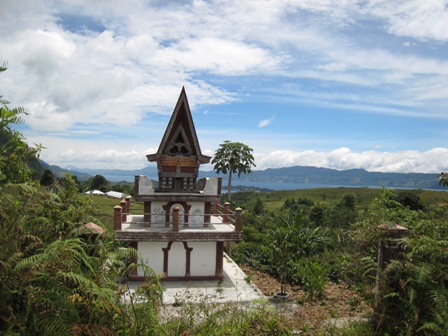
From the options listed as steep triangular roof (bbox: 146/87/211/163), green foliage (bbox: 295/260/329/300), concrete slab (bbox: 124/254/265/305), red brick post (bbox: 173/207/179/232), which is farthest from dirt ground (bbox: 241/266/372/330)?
steep triangular roof (bbox: 146/87/211/163)

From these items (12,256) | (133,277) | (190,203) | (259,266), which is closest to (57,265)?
(12,256)

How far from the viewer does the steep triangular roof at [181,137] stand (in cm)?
1722

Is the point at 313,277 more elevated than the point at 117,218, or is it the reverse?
the point at 117,218

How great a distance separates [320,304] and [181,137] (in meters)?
Answer: 9.65

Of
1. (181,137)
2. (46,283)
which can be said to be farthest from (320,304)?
(46,283)

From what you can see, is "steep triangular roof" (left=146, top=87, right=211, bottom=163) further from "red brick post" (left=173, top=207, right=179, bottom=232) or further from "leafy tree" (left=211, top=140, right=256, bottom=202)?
"leafy tree" (left=211, top=140, right=256, bottom=202)

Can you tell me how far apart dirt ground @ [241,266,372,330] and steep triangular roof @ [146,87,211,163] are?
21.4ft

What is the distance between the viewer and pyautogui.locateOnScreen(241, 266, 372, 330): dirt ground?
362 inches

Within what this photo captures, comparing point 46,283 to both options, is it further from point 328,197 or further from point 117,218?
point 328,197

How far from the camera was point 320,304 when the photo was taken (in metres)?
13.4

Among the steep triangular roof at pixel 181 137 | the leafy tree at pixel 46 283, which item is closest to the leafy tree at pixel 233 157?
the steep triangular roof at pixel 181 137

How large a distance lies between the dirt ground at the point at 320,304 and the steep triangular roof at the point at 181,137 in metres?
6.53

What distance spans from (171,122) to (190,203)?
3921 millimetres

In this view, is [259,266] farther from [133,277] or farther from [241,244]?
[133,277]
